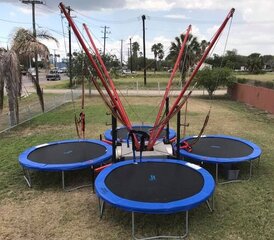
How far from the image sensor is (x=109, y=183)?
4617mm

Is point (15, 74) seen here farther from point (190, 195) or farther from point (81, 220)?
point (190, 195)

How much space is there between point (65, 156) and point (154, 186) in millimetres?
2316

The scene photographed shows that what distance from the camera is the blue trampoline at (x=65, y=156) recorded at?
18.0 feet

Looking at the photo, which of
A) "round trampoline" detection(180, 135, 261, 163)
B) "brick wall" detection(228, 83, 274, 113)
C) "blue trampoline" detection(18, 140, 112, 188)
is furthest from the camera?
"brick wall" detection(228, 83, 274, 113)

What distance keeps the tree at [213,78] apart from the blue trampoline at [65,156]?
1343 centimetres

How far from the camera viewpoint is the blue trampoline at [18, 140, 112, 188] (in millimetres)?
5492

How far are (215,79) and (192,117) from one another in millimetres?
7337

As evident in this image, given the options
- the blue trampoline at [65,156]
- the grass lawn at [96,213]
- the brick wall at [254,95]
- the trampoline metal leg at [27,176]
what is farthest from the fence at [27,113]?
the brick wall at [254,95]

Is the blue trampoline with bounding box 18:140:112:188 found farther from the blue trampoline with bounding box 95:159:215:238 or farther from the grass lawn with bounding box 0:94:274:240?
the blue trampoline with bounding box 95:159:215:238

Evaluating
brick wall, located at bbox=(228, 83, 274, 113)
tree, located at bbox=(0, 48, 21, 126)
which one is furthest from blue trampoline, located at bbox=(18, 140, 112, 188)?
brick wall, located at bbox=(228, 83, 274, 113)

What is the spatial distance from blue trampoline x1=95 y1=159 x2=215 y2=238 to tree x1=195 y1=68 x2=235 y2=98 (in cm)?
1450

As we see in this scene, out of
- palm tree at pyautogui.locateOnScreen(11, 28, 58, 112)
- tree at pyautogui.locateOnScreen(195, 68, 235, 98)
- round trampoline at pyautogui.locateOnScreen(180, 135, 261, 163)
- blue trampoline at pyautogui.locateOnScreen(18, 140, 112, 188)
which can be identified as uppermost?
palm tree at pyautogui.locateOnScreen(11, 28, 58, 112)

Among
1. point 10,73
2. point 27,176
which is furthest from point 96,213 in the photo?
point 10,73

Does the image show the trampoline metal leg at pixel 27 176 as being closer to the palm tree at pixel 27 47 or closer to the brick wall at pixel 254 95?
the palm tree at pixel 27 47
